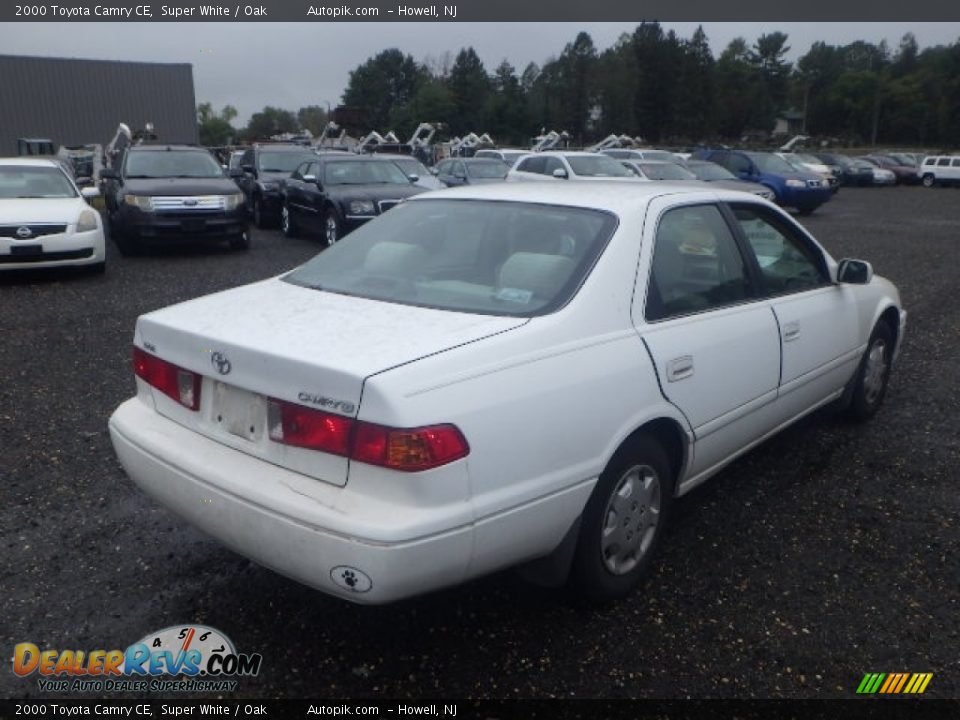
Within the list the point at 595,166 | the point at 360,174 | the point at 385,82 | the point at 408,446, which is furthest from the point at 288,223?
the point at 385,82

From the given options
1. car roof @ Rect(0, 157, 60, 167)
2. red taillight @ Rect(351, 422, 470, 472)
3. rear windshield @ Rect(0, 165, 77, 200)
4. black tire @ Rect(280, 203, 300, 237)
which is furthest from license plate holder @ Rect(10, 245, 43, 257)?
red taillight @ Rect(351, 422, 470, 472)

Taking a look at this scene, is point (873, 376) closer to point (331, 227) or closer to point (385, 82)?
point (331, 227)

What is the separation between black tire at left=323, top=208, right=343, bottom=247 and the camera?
12102 mm

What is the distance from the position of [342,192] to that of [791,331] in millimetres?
9512

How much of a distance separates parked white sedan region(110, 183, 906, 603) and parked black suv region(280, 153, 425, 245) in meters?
8.33

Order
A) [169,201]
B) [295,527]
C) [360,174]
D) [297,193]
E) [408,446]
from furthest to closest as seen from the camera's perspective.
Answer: [297,193], [360,174], [169,201], [295,527], [408,446]

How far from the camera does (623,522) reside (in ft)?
9.79

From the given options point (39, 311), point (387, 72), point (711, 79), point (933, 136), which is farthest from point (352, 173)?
point (387, 72)

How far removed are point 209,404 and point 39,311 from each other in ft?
21.2

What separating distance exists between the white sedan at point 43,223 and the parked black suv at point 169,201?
3.02 feet

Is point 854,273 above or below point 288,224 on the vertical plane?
above

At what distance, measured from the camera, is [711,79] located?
85.0 m

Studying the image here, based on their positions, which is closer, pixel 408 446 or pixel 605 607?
pixel 408 446

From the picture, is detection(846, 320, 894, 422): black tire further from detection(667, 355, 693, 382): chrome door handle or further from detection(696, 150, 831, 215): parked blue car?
detection(696, 150, 831, 215): parked blue car
